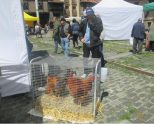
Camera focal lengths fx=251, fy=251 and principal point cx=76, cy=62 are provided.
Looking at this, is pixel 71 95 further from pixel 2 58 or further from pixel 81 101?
pixel 2 58

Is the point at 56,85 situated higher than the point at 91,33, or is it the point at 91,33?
the point at 91,33

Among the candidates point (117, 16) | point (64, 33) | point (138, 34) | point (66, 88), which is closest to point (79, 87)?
point (66, 88)

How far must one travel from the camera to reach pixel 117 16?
19141mm

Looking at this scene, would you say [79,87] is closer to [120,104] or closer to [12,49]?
[120,104]

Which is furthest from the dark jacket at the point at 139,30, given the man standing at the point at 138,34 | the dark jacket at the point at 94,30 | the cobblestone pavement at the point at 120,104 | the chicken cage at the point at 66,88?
the chicken cage at the point at 66,88

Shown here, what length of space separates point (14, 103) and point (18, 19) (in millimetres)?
1912

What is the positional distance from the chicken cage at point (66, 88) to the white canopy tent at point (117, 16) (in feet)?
45.7

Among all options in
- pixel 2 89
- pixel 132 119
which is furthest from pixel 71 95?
pixel 2 89

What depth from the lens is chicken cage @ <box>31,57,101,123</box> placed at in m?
4.87

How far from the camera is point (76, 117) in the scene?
488 centimetres

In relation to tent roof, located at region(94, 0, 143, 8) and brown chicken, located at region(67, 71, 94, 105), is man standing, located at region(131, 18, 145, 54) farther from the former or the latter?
brown chicken, located at region(67, 71, 94, 105)

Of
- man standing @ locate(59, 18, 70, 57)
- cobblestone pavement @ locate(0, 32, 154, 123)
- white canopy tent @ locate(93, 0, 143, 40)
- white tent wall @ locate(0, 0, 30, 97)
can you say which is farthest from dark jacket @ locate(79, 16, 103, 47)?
white canopy tent @ locate(93, 0, 143, 40)

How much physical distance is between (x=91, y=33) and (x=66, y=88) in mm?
2399

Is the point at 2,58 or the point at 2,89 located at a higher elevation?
the point at 2,58
